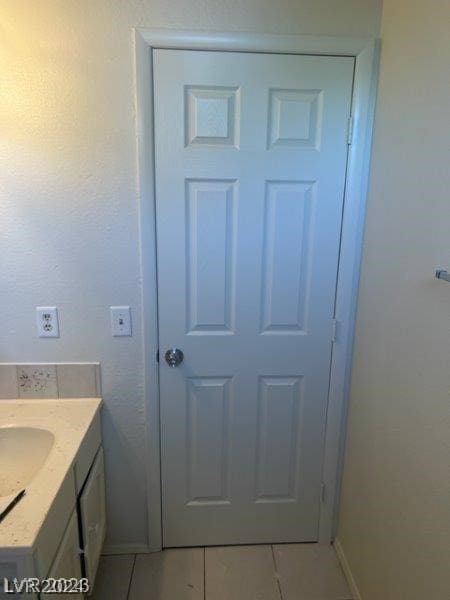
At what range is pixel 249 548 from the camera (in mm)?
1819

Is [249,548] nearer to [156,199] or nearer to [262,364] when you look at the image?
[262,364]

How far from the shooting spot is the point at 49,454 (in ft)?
4.03

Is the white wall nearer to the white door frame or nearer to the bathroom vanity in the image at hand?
the white door frame

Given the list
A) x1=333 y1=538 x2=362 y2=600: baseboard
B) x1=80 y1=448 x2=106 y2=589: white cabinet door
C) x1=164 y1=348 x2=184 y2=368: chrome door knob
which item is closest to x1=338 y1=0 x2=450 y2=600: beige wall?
x1=333 y1=538 x2=362 y2=600: baseboard

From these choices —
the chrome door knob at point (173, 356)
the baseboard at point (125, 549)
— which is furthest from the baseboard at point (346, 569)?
the chrome door knob at point (173, 356)

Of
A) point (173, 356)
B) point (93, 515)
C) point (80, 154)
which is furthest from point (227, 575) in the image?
point (80, 154)

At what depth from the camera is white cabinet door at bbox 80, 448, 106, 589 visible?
52.5 inches

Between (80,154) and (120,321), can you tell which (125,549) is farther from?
(80,154)

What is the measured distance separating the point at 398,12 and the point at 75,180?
1.23 m

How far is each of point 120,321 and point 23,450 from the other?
0.55 m

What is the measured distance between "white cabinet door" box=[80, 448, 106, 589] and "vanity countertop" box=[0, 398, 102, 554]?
20 cm

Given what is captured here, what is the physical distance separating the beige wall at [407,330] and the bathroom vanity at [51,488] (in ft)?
3.38

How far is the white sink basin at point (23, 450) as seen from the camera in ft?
4.28

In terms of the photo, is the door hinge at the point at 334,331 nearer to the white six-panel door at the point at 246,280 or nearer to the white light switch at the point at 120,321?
the white six-panel door at the point at 246,280
